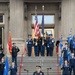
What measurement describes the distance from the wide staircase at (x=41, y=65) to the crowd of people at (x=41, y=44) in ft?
3.32

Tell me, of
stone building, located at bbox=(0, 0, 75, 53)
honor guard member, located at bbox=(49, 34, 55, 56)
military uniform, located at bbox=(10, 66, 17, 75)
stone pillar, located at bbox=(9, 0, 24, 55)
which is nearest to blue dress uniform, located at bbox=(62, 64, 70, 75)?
military uniform, located at bbox=(10, 66, 17, 75)

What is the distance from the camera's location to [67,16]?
34875 mm

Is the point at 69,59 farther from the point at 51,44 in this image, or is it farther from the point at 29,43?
the point at 29,43

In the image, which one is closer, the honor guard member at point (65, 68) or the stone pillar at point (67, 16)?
the honor guard member at point (65, 68)

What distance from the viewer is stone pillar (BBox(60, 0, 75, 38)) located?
34781mm

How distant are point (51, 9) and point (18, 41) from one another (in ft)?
14.9

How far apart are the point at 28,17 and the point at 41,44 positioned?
3.97 metres

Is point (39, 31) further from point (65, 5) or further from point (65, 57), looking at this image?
point (65, 57)

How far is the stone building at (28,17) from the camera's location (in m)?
34.9

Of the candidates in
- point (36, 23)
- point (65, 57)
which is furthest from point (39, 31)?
point (65, 57)

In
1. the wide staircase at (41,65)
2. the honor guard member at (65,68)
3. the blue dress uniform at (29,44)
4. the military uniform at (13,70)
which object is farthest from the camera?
the blue dress uniform at (29,44)

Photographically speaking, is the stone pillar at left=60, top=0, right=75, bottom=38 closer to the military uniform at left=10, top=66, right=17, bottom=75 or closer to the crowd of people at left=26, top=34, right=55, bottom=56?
the crowd of people at left=26, top=34, right=55, bottom=56

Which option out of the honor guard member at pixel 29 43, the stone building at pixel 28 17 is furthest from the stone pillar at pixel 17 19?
the honor guard member at pixel 29 43

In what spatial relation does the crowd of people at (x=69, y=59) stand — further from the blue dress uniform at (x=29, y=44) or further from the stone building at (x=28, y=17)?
the stone building at (x=28, y=17)
